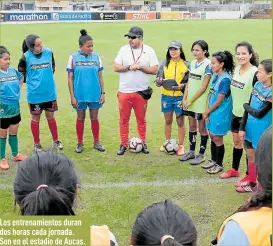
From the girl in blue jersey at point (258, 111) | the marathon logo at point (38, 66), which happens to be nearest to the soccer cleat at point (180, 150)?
the girl in blue jersey at point (258, 111)

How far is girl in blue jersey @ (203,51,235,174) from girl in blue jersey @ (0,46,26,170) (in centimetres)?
245

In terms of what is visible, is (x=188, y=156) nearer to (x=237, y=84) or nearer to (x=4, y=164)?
(x=237, y=84)

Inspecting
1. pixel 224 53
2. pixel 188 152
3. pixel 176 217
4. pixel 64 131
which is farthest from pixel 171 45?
pixel 176 217

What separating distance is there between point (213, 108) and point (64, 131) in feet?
9.89

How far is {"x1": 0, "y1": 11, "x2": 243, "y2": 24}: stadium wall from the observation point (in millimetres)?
32938

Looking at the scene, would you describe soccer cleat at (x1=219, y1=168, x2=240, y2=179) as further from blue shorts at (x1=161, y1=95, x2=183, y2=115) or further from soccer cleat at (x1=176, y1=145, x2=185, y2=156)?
blue shorts at (x1=161, y1=95, x2=183, y2=115)

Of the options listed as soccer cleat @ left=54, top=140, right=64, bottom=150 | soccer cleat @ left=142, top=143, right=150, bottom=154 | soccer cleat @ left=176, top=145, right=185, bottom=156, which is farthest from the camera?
soccer cleat @ left=54, top=140, right=64, bottom=150

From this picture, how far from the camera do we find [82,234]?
1752 mm

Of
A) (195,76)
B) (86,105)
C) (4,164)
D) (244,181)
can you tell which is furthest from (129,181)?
(4,164)

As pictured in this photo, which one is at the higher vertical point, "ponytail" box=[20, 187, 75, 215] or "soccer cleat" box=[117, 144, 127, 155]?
"ponytail" box=[20, 187, 75, 215]

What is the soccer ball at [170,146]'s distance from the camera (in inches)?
250

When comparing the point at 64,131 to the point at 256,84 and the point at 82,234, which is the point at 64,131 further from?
the point at 82,234

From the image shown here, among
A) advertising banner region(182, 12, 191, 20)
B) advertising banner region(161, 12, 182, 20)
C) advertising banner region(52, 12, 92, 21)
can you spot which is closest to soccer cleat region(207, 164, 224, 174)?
advertising banner region(52, 12, 92, 21)

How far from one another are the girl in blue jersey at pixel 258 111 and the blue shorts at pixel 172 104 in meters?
1.36
